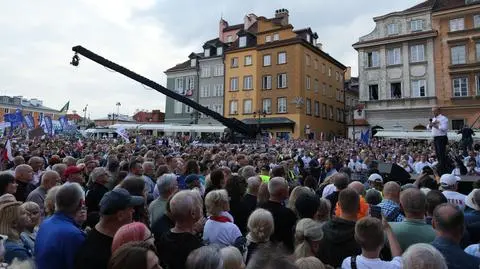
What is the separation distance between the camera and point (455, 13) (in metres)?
34.9

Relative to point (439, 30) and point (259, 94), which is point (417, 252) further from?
point (259, 94)

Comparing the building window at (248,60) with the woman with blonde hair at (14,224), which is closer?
the woman with blonde hair at (14,224)

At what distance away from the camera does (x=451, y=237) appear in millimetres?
3066

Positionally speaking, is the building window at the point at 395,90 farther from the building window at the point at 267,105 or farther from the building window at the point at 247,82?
the building window at the point at 247,82

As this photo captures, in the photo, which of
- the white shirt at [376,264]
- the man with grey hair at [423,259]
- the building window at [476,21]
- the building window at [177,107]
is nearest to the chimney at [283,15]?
the building window at [177,107]

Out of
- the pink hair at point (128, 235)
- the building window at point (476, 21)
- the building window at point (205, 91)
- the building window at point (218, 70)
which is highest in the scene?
the building window at point (476, 21)

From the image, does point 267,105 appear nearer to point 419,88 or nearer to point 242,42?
point 242,42

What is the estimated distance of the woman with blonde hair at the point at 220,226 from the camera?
142 inches

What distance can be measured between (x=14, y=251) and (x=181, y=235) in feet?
4.72

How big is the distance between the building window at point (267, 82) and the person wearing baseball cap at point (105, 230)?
1688 inches

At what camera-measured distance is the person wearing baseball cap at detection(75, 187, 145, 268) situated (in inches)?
107

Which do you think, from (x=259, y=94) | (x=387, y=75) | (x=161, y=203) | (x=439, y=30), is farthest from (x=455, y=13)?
(x=161, y=203)

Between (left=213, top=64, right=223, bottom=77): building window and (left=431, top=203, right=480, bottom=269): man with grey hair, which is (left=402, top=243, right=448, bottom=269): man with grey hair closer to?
(left=431, top=203, right=480, bottom=269): man with grey hair

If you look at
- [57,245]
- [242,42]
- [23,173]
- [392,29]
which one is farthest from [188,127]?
[57,245]
